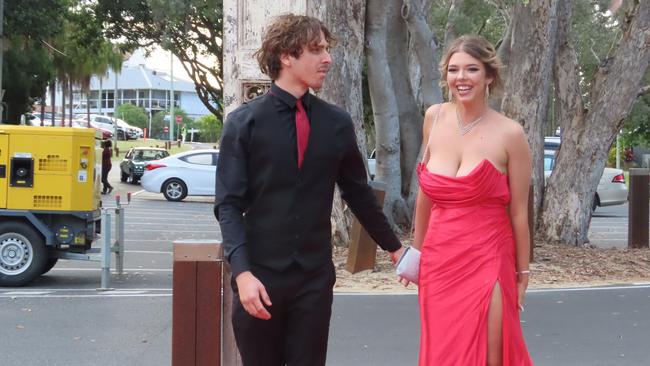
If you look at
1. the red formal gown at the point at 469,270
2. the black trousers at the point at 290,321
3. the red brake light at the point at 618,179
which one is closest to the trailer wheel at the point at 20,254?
the red formal gown at the point at 469,270

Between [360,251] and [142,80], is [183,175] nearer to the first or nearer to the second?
[360,251]

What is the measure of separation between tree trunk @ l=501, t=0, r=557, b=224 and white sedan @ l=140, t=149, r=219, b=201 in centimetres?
1514

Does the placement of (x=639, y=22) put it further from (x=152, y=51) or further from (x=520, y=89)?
(x=152, y=51)

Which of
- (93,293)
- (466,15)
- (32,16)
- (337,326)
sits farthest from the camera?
(32,16)

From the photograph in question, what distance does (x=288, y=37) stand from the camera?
4059 mm

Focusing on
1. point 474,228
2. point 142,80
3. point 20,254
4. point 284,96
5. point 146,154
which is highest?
point 142,80

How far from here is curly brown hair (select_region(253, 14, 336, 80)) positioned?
4.05 metres

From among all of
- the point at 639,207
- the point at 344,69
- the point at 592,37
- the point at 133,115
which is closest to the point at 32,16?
the point at 344,69

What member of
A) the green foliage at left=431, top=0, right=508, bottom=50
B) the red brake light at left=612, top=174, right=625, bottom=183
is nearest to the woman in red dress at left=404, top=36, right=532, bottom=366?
the red brake light at left=612, top=174, right=625, bottom=183

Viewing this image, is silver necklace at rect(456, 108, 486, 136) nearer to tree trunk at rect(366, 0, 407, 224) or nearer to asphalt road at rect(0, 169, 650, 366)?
asphalt road at rect(0, 169, 650, 366)

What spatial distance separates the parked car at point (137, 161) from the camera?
128ft

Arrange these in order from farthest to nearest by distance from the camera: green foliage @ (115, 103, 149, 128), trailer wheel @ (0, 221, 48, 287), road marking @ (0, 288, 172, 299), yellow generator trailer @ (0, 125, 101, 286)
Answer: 1. green foliage @ (115, 103, 149, 128)
2. yellow generator trailer @ (0, 125, 101, 286)
3. trailer wheel @ (0, 221, 48, 287)
4. road marking @ (0, 288, 172, 299)

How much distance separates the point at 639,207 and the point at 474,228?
11676 millimetres

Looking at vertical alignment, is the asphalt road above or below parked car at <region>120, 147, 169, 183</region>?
below
